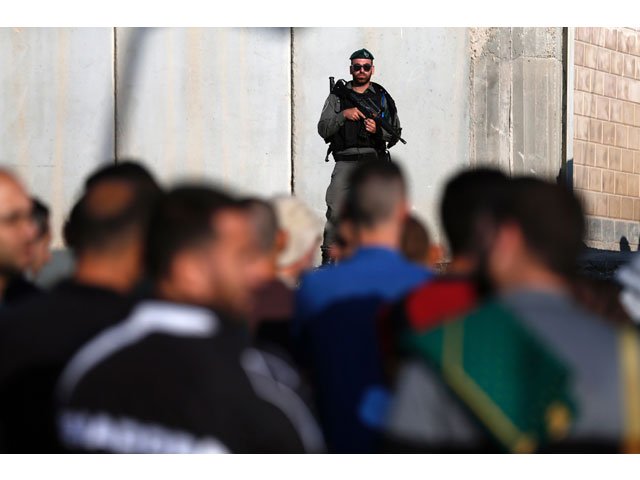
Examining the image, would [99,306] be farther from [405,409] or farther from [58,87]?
[58,87]

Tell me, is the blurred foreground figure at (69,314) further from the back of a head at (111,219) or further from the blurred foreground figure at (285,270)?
the blurred foreground figure at (285,270)

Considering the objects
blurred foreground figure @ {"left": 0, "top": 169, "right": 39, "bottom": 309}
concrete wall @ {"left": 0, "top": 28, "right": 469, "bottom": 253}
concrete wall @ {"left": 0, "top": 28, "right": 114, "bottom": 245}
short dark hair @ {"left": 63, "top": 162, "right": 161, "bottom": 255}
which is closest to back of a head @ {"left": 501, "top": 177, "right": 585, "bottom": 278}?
short dark hair @ {"left": 63, "top": 162, "right": 161, "bottom": 255}

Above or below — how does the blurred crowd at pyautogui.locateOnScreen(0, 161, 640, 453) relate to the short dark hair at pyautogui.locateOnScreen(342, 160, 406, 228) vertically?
below

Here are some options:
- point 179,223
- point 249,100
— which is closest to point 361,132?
point 249,100

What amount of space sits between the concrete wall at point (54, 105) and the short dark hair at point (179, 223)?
755cm

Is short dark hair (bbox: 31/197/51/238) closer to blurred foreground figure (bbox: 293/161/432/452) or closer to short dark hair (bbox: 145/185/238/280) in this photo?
blurred foreground figure (bbox: 293/161/432/452)

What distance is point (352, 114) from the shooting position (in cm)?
864

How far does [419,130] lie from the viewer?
10.6 meters

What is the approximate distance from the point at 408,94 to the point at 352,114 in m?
2.08

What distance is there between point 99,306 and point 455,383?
97 cm

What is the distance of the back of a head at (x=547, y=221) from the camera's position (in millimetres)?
2396

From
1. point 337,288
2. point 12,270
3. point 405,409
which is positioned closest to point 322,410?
point 337,288

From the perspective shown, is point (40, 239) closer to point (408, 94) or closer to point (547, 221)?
point (547, 221)

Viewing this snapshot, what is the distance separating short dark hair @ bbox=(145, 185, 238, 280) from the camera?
2.59 meters
